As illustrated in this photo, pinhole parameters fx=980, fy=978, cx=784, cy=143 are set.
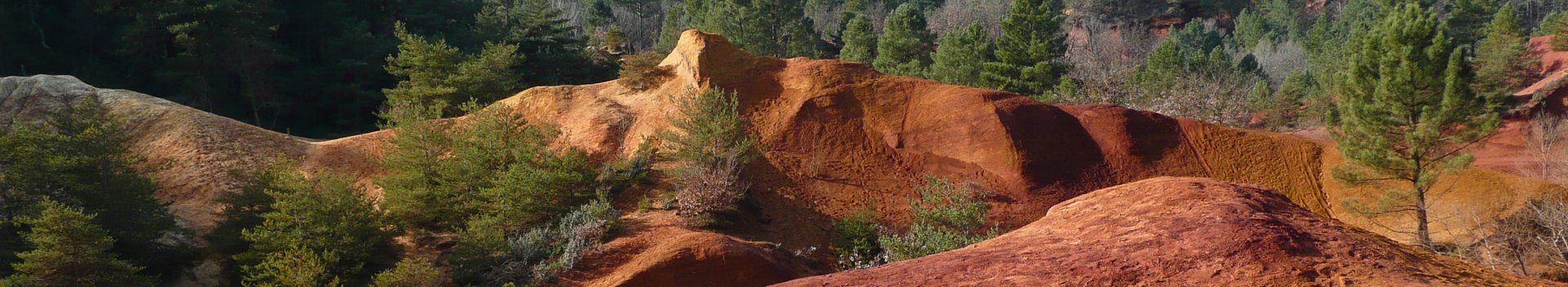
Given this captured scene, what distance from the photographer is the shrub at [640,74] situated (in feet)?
88.3

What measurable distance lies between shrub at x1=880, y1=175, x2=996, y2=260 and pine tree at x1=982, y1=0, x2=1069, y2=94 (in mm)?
24801

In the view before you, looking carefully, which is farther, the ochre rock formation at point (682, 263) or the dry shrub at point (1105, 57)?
the dry shrub at point (1105, 57)

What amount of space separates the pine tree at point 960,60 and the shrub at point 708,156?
27704mm

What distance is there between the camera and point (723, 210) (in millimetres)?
21250

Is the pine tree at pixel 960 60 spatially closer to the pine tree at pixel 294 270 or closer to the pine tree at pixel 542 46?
the pine tree at pixel 542 46

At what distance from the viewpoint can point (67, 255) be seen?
17.1m

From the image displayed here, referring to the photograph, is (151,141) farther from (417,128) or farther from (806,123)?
(806,123)

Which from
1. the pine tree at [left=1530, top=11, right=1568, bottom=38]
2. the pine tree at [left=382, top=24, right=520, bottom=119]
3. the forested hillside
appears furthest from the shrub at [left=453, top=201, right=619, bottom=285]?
the pine tree at [left=1530, top=11, right=1568, bottom=38]

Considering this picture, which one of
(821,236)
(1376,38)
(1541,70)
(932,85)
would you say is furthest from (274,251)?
(1541,70)

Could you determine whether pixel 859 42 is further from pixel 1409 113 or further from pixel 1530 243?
pixel 1530 243

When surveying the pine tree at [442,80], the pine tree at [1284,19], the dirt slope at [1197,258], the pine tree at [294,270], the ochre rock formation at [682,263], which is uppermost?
the dirt slope at [1197,258]

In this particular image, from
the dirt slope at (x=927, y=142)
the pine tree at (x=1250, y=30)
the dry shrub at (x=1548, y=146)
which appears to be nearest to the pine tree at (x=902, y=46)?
the dirt slope at (x=927, y=142)

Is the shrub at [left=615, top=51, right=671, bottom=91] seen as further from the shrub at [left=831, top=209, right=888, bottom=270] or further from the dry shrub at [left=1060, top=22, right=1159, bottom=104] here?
the dry shrub at [left=1060, top=22, right=1159, bottom=104]

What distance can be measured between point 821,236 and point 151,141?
16848 millimetres
